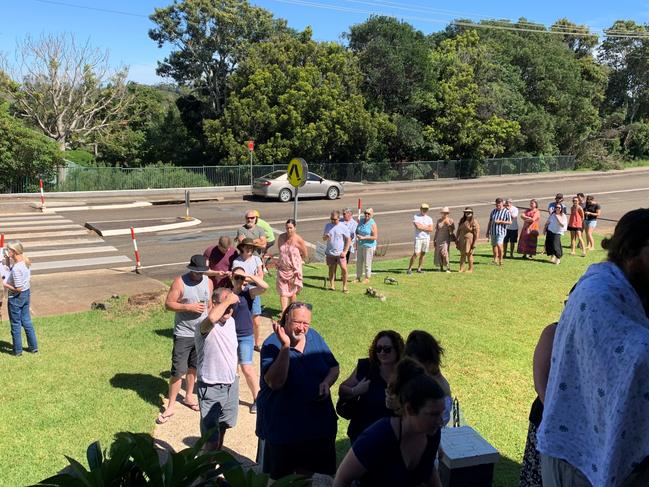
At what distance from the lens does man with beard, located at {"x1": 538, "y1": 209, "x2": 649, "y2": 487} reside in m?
2.00

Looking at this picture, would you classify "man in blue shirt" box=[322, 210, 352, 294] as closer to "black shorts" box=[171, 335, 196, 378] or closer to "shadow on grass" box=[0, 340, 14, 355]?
"black shorts" box=[171, 335, 196, 378]

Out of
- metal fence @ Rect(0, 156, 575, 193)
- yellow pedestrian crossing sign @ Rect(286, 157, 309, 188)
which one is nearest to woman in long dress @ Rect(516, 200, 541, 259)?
yellow pedestrian crossing sign @ Rect(286, 157, 309, 188)

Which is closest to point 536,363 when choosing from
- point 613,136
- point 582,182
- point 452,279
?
point 452,279

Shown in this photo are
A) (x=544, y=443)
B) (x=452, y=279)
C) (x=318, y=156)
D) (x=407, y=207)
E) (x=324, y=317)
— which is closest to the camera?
(x=544, y=443)

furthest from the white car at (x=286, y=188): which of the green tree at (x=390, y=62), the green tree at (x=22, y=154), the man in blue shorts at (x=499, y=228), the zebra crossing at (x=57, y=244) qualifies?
the man in blue shorts at (x=499, y=228)

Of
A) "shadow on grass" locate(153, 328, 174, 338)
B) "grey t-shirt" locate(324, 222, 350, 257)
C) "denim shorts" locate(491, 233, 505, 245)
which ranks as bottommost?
"shadow on grass" locate(153, 328, 174, 338)

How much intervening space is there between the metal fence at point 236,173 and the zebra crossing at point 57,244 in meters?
6.42

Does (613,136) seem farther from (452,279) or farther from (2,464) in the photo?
(2,464)

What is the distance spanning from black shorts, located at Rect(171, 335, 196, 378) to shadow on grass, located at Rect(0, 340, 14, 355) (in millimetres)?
3146

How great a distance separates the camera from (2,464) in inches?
198

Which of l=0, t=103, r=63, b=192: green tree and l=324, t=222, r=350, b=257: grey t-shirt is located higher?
l=0, t=103, r=63, b=192: green tree

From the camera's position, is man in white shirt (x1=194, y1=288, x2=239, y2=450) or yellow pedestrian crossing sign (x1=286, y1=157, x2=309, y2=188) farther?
yellow pedestrian crossing sign (x1=286, y1=157, x2=309, y2=188)

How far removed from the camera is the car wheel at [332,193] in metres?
28.2

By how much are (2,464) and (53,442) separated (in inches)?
18.6
